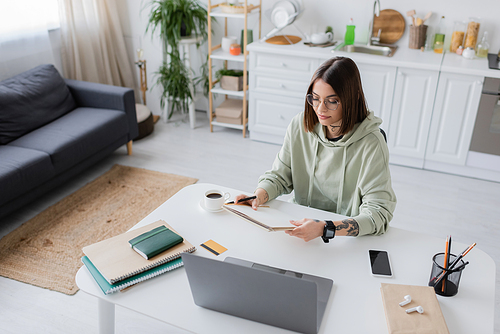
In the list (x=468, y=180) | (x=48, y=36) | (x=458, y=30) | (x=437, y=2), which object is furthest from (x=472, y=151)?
(x=48, y=36)

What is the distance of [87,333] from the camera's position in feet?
6.50

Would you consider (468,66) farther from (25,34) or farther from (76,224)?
(25,34)

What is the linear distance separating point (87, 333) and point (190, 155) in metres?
1.94

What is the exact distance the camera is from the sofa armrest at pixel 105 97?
3.50 m

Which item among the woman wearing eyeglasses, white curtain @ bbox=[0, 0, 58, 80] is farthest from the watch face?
white curtain @ bbox=[0, 0, 58, 80]

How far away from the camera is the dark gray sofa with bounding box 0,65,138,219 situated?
2691 millimetres

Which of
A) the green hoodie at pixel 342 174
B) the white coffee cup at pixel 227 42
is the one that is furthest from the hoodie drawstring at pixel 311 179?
the white coffee cup at pixel 227 42

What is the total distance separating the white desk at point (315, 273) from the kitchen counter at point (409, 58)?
6.71ft

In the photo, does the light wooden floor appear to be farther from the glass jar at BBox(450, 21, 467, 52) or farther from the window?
the window

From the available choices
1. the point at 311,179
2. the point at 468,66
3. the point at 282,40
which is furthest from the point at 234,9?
the point at 311,179

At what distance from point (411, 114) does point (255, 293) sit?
8.81 feet

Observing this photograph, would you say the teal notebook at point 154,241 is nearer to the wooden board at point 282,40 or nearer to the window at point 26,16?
A: the wooden board at point 282,40

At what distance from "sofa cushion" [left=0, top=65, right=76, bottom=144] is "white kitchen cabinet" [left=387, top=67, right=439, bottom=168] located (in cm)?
263

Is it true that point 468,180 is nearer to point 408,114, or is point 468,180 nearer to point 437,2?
point 408,114
